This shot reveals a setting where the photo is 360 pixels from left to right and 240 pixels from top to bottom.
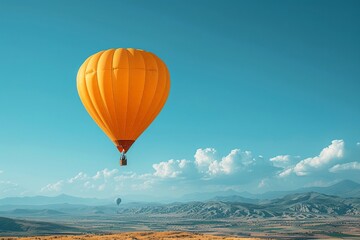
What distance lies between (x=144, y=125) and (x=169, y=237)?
25.5m

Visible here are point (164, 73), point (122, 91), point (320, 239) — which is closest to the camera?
point (122, 91)

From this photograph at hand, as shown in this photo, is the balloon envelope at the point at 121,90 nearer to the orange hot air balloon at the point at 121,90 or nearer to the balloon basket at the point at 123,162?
the orange hot air balloon at the point at 121,90

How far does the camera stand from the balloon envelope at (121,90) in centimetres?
4512

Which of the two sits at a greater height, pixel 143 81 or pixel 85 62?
pixel 85 62

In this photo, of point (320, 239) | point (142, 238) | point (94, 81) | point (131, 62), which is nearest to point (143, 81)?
point (131, 62)

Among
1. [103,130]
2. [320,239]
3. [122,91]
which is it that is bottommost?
[320,239]

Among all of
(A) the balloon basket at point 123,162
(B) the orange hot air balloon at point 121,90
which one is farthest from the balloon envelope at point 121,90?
(A) the balloon basket at point 123,162

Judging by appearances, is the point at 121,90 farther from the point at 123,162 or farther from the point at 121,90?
the point at 123,162

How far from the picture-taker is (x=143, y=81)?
1813 inches

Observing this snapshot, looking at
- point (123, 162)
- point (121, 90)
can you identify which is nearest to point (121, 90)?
point (121, 90)

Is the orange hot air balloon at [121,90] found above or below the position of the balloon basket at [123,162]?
above

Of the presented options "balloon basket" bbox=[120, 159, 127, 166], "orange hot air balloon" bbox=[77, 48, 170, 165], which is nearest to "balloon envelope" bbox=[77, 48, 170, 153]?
"orange hot air balloon" bbox=[77, 48, 170, 165]

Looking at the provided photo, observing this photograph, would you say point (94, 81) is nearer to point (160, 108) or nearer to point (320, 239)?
point (160, 108)

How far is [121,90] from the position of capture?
1778 inches
